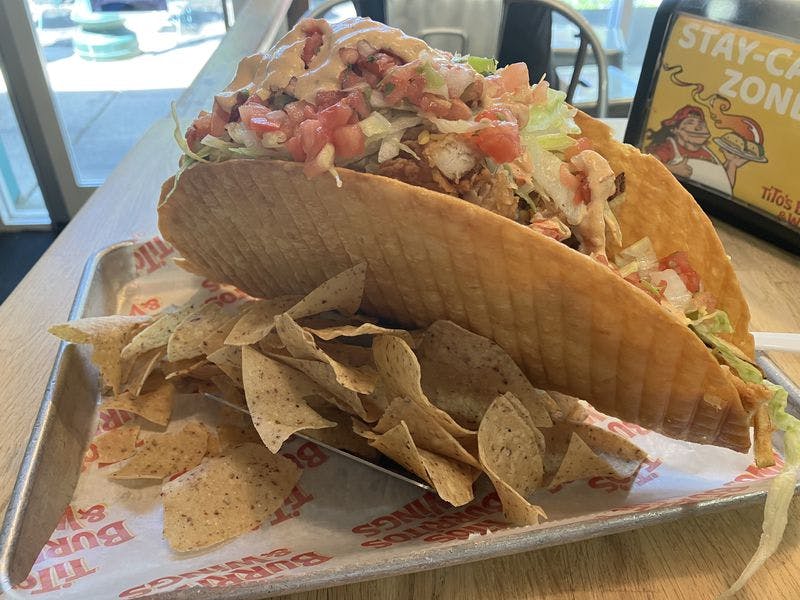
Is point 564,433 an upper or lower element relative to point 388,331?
lower

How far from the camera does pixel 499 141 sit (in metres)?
0.99

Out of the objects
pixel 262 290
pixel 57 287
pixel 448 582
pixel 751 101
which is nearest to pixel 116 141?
pixel 57 287

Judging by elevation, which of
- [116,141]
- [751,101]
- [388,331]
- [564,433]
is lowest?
[116,141]

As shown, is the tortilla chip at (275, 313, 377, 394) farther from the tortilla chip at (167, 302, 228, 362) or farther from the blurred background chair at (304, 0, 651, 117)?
the blurred background chair at (304, 0, 651, 117)

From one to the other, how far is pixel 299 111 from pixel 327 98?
47 mm

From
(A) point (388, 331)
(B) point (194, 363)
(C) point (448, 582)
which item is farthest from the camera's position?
(B) point (194, 363)

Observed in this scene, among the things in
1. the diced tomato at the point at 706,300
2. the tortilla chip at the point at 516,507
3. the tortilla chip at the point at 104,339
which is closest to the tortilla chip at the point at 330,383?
the tortilla chip at the point at 516,507

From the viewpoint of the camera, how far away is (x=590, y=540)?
3.25ft

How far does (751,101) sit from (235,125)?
1301 mm

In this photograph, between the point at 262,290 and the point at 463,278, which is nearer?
the point at 463,278

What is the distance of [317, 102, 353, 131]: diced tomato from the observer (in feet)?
3.19

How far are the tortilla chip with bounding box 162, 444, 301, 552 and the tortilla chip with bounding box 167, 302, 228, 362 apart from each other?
0.21 meters

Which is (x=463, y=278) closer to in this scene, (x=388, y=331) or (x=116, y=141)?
(x=388, y=331)

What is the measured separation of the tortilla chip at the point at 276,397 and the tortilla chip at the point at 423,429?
4.0 inches
